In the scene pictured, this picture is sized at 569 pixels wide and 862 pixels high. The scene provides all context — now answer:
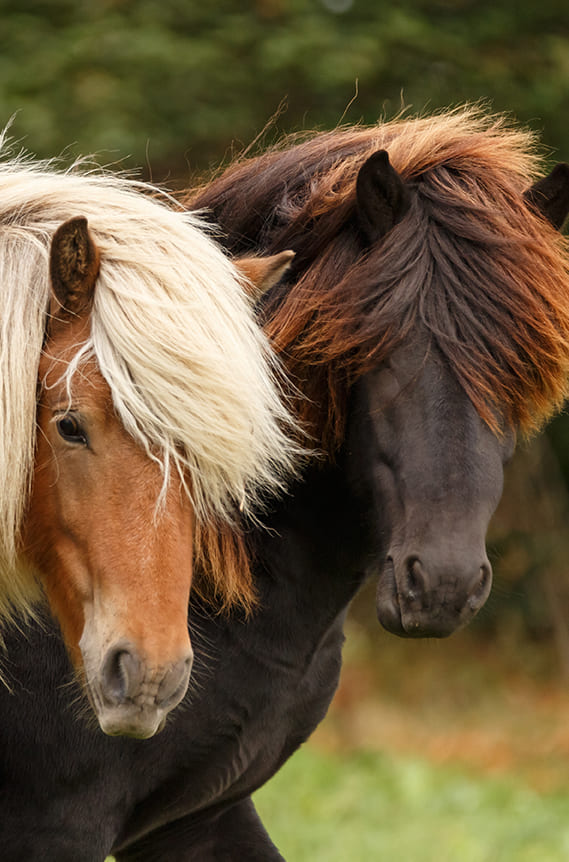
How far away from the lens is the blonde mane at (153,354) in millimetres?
2404

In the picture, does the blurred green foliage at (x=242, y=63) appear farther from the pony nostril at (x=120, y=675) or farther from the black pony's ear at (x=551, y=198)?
the pony nostril at (x=120, y=675)

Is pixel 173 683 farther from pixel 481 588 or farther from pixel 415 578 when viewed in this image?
pixel 481 588

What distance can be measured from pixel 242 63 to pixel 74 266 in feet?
19.3

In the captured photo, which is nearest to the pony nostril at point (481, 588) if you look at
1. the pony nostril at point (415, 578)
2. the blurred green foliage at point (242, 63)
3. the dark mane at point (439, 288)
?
the pony nostril at point (415, 578)

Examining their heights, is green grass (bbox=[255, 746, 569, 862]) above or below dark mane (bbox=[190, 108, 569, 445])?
below

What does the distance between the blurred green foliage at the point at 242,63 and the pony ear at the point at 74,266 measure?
5183 mm

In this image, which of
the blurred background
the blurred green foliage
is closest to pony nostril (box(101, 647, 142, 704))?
the blurred background

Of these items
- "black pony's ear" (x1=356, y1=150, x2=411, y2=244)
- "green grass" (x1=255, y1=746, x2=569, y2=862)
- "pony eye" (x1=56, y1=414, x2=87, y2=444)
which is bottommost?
"green grass" (x1=255, y1=746, x2=569, y2=862)

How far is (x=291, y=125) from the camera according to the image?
8.06m

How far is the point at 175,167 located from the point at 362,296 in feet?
19.8

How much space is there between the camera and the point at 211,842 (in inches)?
127

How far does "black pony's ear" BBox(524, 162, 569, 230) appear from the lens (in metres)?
2.94

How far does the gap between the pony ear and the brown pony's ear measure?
→ 429 millimetres

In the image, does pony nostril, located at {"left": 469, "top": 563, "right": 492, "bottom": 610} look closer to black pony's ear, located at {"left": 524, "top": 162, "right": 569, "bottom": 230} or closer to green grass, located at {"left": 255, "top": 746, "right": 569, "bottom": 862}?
black pony's ear, located at {"left": 524, "top": 162, "right": 569, "bottom": 230}
